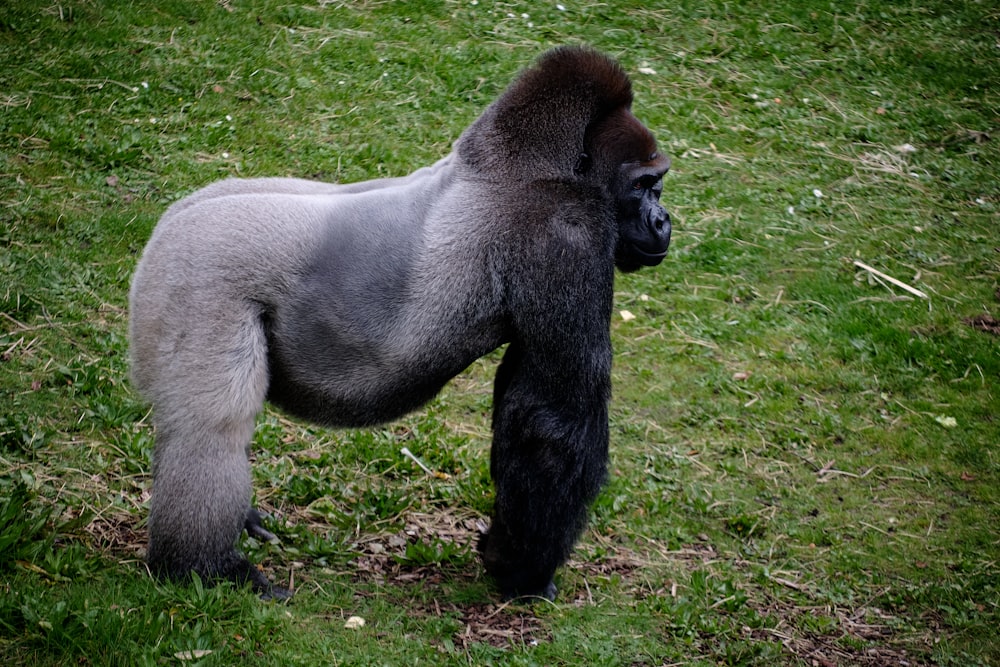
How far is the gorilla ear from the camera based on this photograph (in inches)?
149

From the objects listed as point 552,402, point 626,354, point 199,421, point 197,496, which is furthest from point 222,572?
point 626,354

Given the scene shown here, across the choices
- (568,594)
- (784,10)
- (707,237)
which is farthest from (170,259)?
(784,10)

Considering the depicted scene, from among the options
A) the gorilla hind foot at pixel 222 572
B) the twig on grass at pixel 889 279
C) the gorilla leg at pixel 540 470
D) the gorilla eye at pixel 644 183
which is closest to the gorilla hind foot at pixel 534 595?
the gorilla leg at pixel 540 470

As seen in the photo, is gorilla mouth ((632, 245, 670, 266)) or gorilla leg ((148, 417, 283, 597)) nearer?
gorilla leg ((148, 417, 283, 597))

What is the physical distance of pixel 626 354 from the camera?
6.14 m

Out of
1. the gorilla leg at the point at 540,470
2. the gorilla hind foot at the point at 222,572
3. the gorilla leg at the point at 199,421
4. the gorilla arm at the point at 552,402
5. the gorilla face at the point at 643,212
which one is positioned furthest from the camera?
the gorilla face at the point at 643,212

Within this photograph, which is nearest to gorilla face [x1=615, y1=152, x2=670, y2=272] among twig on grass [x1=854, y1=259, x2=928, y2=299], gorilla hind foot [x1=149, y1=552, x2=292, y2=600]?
gorilla hind foot [x1=149, y1=552, x2=292, y2=600]

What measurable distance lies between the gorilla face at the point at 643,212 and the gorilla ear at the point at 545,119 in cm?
21

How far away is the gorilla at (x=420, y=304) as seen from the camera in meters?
3.43

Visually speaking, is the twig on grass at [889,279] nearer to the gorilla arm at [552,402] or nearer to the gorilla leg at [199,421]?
the gorilla arm at [552,402]

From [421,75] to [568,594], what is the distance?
5350 millimetres

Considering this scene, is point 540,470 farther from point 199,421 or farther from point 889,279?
point 889,279

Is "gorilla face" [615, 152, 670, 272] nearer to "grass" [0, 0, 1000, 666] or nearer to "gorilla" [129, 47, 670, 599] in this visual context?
"gorilla" [129, 47, 670, 599]

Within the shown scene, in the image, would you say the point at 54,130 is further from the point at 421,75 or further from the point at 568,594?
the point at 568,594
